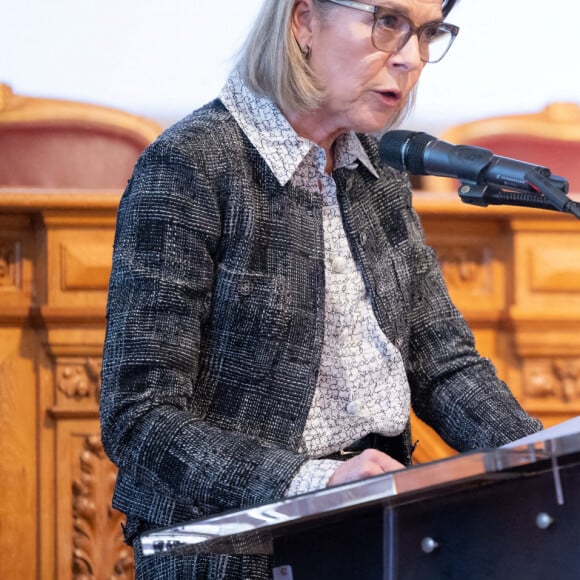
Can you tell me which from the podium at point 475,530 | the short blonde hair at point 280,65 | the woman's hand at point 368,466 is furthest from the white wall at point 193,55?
the podium at point 475,530

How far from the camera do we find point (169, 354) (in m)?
1.24

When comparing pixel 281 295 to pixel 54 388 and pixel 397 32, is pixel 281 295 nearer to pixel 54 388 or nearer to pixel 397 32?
pixel 397 32

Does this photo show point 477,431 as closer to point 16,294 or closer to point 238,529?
point 238,529

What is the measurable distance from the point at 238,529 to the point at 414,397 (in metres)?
0.71

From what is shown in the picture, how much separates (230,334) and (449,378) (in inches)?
13.6

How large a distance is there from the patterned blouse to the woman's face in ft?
0.25

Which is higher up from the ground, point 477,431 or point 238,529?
point 477,431

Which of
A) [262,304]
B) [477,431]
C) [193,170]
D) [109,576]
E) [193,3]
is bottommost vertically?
[109,576]

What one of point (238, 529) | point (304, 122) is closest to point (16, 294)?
point (304, 122)

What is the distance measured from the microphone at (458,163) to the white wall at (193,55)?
171 cm

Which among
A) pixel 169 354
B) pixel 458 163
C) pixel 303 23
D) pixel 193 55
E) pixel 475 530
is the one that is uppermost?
pixel 193 55

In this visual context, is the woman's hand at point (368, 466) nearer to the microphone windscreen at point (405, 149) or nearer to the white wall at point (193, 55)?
the microphone windscreen at point (405, 149)

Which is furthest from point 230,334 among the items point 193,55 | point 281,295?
point 193,55

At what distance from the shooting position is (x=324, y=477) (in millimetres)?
1096
